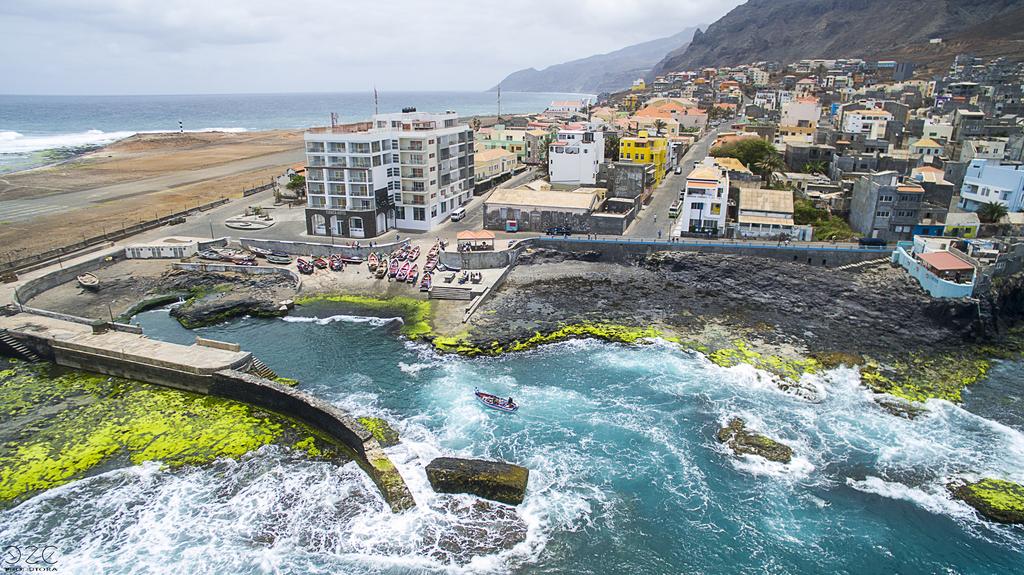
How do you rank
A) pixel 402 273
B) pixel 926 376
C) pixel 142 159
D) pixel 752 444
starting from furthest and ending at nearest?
1. pixel 142 159
2. pixel 402 273
3. pixel 926 376
4. pixel 752 444

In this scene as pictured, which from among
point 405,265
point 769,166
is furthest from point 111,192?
point 769,166

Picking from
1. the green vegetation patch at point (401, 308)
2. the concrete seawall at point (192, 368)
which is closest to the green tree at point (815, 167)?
the green vegetation patch at point (401, 308)

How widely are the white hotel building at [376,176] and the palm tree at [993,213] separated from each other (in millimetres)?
62583

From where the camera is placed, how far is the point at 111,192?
9781 cm

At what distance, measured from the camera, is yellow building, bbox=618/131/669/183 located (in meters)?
91.0

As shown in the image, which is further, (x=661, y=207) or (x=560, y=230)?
(x=661, y=207)

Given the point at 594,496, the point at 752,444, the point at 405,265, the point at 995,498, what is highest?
the point at 405,265

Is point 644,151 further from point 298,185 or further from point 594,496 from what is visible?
point 594,496

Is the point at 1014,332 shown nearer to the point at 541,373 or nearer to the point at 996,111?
the point at 541,373

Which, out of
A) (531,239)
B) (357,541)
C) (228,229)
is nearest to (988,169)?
(531,239)

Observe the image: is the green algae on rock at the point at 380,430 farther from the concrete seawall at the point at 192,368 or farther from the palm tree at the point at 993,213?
the palm tree at the point at 993,213

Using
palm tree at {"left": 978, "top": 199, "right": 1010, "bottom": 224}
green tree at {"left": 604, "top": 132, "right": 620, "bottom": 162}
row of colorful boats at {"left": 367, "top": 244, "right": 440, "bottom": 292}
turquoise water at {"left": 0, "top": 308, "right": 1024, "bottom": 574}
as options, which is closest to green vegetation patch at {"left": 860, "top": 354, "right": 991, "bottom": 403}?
turquoise water at {"left": 0, "top": 308, "right": 1024, "bottom": 574}

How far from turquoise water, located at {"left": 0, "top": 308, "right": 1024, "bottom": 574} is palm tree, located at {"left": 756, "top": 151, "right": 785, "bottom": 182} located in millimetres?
46949

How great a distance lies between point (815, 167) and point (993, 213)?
25.8m
